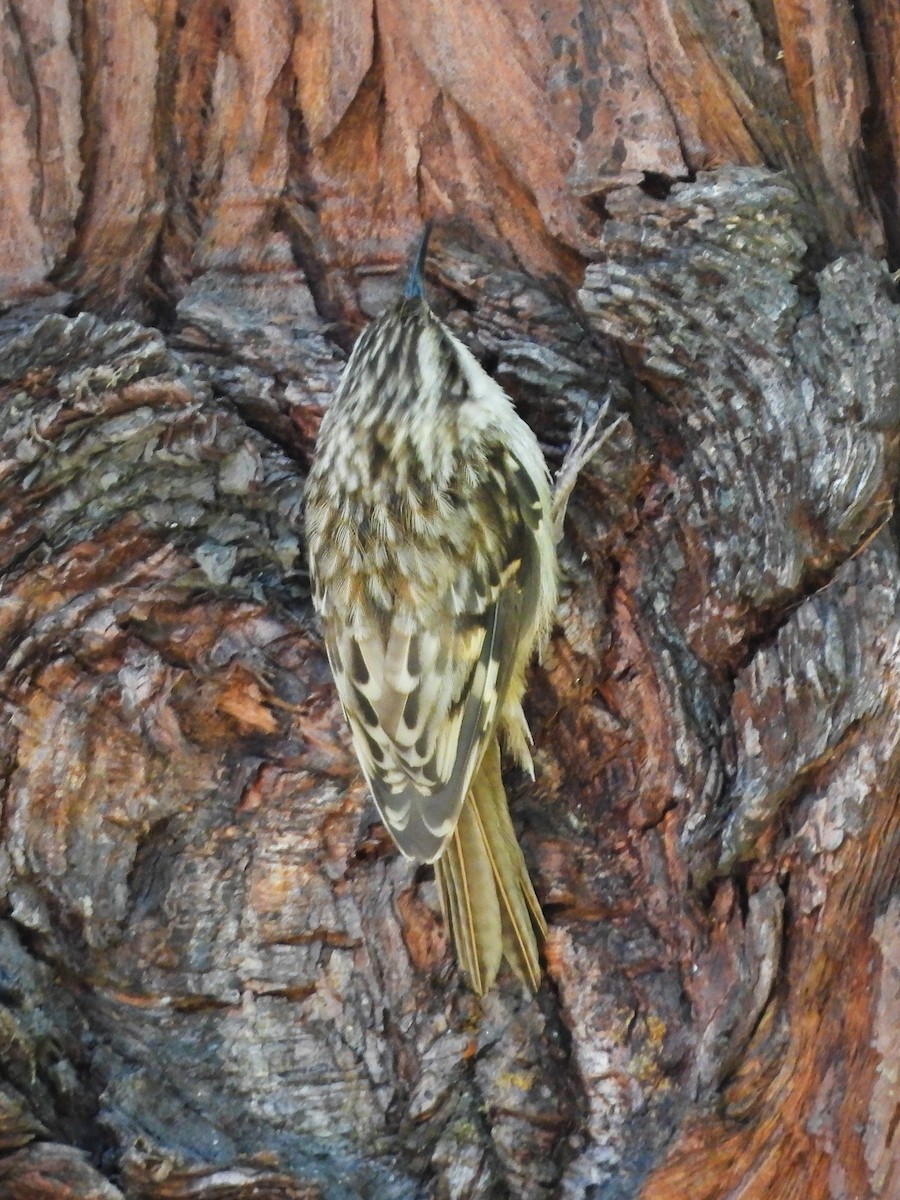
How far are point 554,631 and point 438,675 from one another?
266 millimetres

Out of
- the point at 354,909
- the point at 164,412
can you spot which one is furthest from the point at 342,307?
the point at 354,909

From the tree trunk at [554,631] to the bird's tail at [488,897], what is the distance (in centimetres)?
3

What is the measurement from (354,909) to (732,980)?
0.53 meters

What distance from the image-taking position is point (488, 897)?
1.67 metres

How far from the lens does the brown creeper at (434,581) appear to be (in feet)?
5.79

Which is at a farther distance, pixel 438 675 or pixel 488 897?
pixel 438 675

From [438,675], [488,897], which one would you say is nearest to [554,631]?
[438,675]

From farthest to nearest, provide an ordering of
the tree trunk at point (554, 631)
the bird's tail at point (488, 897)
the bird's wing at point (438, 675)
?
the bird's wing at point (438, 675), the bird's tail at point (488, 897), the tree trunk at point (554, 631)

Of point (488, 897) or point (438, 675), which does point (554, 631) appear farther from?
point (488, 897)

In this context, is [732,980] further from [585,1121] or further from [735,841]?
[585,1121]

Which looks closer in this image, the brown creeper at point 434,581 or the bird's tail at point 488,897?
the bird's tail at point 488,897

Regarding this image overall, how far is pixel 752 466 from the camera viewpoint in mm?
1619

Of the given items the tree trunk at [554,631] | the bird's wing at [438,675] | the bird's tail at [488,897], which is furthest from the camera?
the bird's wing at [438,675]

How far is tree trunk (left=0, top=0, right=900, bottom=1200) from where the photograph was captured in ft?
4.90
